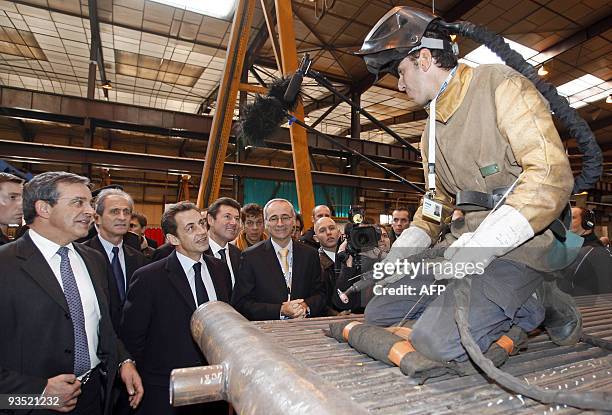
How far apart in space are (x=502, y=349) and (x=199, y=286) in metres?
2.11

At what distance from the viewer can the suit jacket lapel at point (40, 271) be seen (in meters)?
2.03

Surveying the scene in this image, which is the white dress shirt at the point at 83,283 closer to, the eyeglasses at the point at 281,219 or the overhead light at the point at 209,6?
the eyeglasses at the point at 281,219

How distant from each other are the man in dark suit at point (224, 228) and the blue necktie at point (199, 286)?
2.82ft

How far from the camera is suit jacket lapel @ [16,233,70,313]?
203 cm

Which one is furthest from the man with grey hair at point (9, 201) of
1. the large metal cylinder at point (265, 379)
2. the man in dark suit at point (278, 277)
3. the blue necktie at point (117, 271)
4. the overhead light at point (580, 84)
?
the overhead light at point (580, 84)

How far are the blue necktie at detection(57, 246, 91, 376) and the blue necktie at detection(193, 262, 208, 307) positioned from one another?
30.6 inches

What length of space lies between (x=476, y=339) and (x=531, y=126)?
76 centimetres

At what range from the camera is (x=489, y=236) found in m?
1.28

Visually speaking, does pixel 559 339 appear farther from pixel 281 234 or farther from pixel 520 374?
pixel 281 234

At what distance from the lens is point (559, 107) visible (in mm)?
1527

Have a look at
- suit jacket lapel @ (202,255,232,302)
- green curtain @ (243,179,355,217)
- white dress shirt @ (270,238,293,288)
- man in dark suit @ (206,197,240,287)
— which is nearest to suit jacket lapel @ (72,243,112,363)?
suit jacket lapel @ (202,255,232,302)

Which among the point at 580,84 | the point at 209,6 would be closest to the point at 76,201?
the point at 209,6

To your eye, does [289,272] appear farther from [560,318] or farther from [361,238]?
[560,318]

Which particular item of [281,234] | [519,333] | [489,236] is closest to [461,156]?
[489,236]
